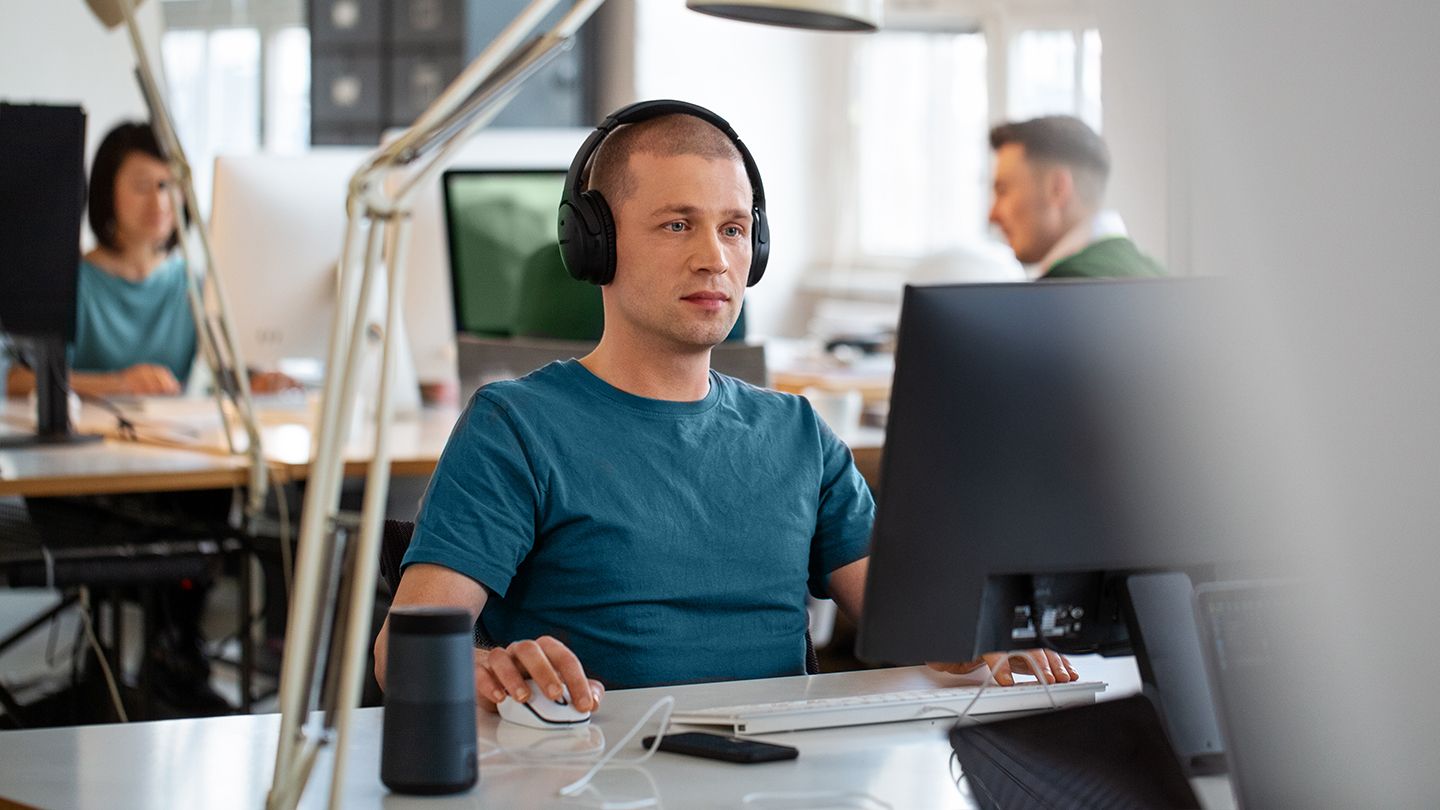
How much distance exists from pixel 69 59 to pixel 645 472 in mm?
5607

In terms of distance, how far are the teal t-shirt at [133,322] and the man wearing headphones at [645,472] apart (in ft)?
8.15

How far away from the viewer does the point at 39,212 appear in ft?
8.52

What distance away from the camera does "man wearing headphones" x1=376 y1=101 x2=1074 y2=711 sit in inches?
54.7

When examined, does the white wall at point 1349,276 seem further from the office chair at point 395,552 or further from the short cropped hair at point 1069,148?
the short cropped hair at point 1069,148

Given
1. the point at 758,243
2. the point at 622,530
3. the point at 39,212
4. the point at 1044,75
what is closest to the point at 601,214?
the point at 758,243

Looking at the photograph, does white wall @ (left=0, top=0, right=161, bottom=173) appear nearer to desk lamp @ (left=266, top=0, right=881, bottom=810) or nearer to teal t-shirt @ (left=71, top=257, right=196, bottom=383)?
teal t-shirt @ (left=71, top=257, right=196, bottom=383)

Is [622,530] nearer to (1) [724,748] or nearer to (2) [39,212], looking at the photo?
(1) [724,748]

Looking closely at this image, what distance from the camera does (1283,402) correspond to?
0.89 meters

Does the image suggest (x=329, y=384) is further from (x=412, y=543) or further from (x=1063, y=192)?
(x=1063, y=192)

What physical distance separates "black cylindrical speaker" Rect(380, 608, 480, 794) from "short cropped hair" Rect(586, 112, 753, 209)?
0.56 meters

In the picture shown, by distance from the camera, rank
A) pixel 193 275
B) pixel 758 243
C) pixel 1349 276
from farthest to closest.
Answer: pixel 193 275
pixel 758 243
pixel 1349 276

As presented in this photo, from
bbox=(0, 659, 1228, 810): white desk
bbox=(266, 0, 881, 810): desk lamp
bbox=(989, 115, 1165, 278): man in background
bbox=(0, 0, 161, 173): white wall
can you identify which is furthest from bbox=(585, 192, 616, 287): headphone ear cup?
bbox=(0, 0, 161, 173): white wall

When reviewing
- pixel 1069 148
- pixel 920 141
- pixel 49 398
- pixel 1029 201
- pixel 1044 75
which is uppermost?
pixel 1044 75

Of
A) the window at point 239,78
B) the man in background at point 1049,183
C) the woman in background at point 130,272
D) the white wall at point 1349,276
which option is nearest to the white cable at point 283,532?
the woman in background at point 130,272
